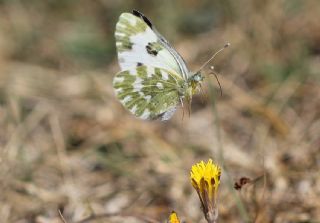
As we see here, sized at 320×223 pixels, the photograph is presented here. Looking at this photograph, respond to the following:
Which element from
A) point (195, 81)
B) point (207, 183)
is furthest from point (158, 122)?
point (207, 183)

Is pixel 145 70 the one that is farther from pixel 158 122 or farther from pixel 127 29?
pixel 158 122

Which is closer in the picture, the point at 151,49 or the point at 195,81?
the point at 195,81

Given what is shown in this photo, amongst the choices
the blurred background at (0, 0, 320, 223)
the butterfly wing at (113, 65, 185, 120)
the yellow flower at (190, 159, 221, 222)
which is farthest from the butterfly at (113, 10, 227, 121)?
the yellow flower at (190, 159, 221, 222)

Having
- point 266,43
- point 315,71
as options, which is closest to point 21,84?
point 266,43

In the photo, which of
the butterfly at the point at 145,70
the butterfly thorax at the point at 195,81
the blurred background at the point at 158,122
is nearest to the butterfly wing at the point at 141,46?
the butterfly at the point at 145,70

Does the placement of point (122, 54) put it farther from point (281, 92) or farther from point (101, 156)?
point (281, 92)

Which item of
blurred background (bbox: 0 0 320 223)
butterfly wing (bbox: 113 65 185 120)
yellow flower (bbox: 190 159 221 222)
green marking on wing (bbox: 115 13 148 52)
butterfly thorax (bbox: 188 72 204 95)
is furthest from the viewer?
blurred background (bbox: 0 0 320 223)

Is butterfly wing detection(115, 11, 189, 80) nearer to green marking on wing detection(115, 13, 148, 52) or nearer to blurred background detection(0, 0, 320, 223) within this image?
green marking on wing detection(115, 13, 148, 52)
